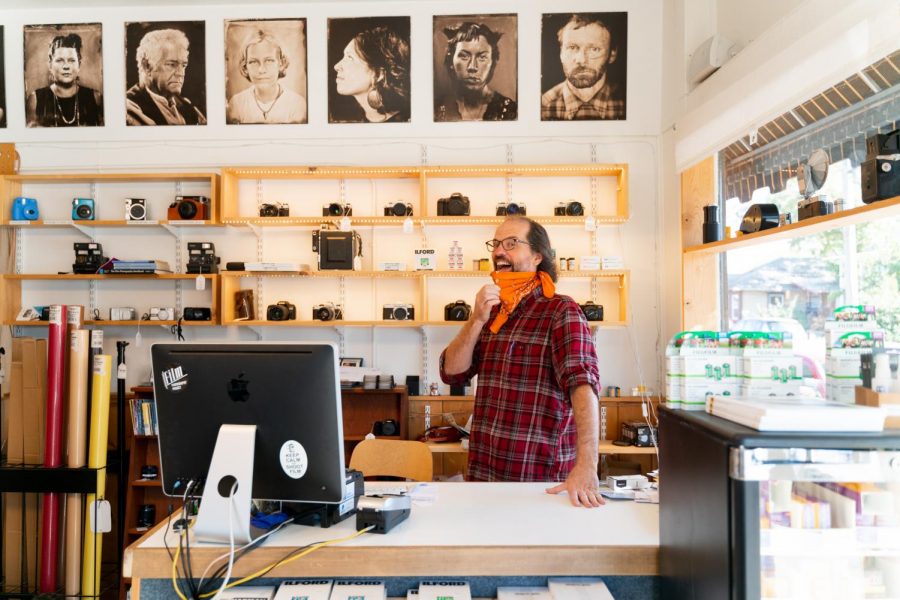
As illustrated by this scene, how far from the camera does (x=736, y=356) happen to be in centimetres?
113

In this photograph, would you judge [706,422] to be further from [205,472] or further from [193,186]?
[193,186]

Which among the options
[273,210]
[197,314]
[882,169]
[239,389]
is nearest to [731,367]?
[239,389]

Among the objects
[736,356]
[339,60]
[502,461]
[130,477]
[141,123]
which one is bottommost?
[130,477]

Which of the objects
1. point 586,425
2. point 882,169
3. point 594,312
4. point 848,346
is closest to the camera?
point 848,346

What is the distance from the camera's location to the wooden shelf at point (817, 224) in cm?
182

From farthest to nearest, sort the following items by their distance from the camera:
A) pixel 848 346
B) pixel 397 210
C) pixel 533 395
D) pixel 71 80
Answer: pixel 71 80
pixel 397 210
pixel 533 395
pixel 848 346

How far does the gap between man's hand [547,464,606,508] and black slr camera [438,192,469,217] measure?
2.26 metres

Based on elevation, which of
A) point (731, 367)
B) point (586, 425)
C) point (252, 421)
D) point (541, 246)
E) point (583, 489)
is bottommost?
point (583, 489)

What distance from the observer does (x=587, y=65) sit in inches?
150

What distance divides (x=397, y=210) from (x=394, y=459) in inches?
71.2

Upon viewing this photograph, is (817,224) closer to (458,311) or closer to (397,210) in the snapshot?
(458,311)

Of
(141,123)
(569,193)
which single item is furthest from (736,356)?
(141,123)

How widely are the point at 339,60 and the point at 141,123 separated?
144 cm

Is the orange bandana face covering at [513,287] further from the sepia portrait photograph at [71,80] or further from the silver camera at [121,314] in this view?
the sepia portrait photograph at [71,80]
